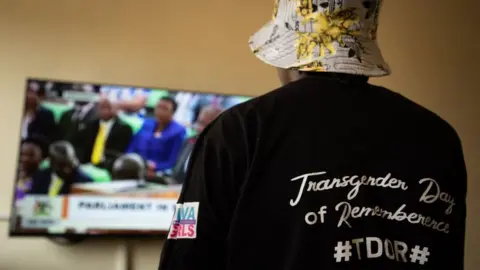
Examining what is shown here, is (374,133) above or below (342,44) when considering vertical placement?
below

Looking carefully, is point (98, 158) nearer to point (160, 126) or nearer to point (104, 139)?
point (104, 139)

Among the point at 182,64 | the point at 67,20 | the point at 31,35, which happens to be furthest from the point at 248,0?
the point at 31,35

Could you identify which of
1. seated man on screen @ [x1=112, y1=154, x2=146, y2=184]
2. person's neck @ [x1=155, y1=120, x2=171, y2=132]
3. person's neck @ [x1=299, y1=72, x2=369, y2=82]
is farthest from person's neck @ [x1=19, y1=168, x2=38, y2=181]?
person's neck @ [x1=299, y1=72, x2=369, y2=82]

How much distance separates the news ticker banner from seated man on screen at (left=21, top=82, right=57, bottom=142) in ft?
0.71

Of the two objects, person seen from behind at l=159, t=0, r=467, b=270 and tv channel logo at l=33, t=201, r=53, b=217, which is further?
tv channel logo at l=33, t=201, r=53, b=217

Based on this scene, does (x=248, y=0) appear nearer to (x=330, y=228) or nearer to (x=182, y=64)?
(x=182, y=64)

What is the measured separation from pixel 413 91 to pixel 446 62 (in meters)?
0.22

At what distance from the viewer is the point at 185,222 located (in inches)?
28.9

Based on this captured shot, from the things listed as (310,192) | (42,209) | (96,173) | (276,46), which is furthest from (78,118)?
(310,192)

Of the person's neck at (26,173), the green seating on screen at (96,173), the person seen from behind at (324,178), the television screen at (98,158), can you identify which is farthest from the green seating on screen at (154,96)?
the person seen from behind at (324,178)

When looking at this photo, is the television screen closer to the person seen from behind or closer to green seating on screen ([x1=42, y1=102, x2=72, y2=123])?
green seating on screen ([x1=42, y1=102, x2=72, y2=123])

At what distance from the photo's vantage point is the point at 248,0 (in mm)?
2215

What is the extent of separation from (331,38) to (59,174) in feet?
4.16

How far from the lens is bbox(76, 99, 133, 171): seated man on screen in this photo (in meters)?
1.82
